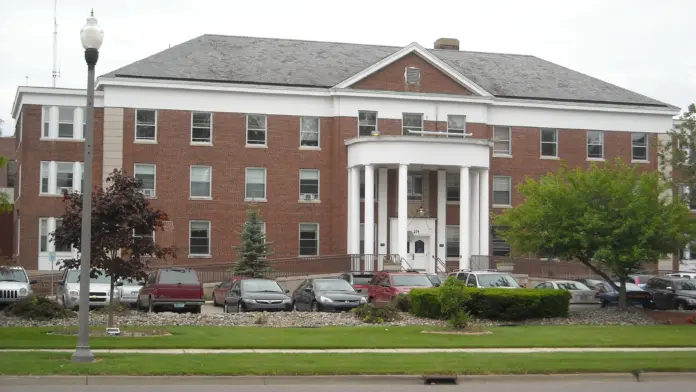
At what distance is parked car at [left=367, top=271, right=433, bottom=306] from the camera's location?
1391 inches

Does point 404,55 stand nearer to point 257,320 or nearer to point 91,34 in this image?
point 257,320

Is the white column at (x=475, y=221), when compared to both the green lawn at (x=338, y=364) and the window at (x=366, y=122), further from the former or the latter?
the green lawn at (x=338, y=364)

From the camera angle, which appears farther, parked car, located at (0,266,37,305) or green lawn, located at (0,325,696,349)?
parked car, located at (0,266,37,305)

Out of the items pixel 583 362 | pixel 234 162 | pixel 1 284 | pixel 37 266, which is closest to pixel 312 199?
pixel 234 162

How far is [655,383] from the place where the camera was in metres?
17.9

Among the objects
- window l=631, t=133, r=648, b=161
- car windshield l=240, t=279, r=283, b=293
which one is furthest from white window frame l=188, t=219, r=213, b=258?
window l=631, t=133, r=648, b=161

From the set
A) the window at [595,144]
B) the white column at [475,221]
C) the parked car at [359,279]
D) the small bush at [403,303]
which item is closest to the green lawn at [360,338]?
the small bush at [403,303]

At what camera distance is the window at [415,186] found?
53.6m

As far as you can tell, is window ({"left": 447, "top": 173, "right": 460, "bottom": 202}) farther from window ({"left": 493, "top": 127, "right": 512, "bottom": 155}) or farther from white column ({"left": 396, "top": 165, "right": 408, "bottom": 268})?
white column ({"left": 396, "top": 165, "right": 408, "bottom": 268})

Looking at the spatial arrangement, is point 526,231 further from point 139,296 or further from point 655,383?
point 655,383

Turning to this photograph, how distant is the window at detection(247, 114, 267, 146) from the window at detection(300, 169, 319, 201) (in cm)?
278

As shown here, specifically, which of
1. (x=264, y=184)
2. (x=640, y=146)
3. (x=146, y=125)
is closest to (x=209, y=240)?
(x=264, y=184)

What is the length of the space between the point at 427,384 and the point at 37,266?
36241 millimetres

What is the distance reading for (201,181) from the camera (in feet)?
168
